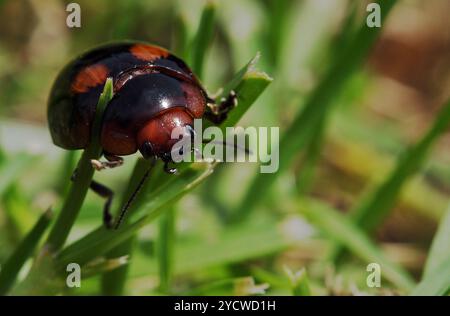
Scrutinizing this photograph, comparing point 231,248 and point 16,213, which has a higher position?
point 16,213

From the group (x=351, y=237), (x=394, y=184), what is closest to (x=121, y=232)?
(x=351, y=237)

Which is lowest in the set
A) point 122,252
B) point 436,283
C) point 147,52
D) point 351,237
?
point 436,283

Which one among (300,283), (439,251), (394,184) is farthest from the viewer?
(394,184)

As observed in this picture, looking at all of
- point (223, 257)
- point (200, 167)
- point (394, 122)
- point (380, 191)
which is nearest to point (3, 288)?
point (200, 167)

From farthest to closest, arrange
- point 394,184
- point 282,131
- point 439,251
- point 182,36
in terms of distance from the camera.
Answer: point 282,131 < point 394,184 < point 182,36 < point 439,251

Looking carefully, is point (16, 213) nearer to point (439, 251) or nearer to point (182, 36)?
point (182, 36)

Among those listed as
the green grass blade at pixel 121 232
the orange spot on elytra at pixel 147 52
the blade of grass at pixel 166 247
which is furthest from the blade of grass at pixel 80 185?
the blade of grass at pixel 166 247

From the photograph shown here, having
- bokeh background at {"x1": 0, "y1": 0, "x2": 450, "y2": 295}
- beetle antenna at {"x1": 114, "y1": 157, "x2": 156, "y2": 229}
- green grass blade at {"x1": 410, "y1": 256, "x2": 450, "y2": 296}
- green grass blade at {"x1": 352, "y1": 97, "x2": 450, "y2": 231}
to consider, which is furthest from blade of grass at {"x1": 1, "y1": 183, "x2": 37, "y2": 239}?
green grass blade at {"x1": 410, "y1": 256, "x2": 450, "y2": 296}

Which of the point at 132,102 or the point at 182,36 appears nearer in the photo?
the point at 132,102
